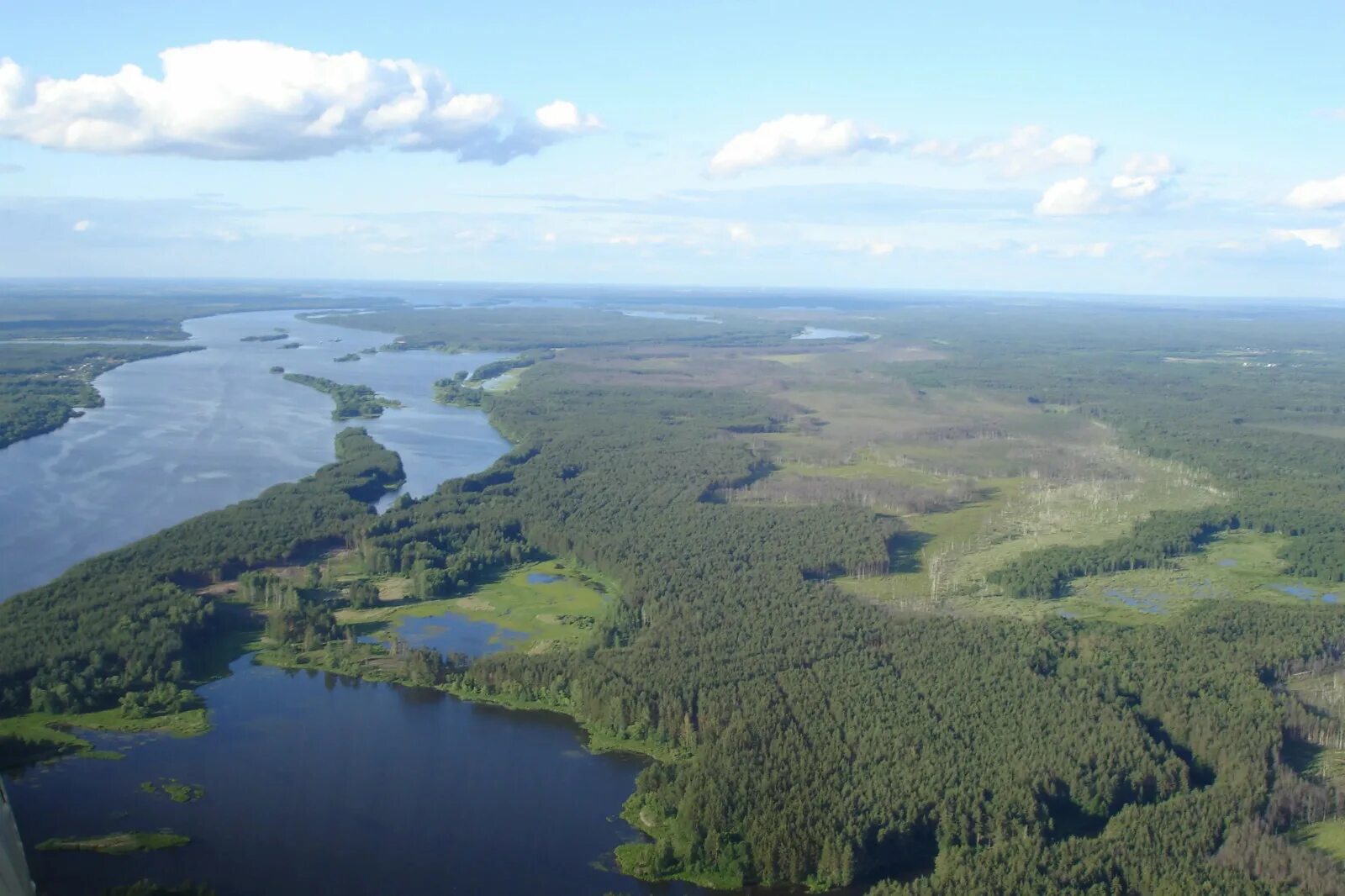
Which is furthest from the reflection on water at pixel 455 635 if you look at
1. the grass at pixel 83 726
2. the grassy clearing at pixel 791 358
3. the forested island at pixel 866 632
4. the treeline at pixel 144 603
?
the grassy clearing at pixel 791 358

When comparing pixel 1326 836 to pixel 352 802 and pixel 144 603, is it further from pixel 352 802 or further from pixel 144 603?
pixel 144 603

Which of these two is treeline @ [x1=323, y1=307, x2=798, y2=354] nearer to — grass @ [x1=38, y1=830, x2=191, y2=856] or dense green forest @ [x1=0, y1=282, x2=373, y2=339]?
dense green forest @ [x1=0, y1=282, x2=373, y2=339]

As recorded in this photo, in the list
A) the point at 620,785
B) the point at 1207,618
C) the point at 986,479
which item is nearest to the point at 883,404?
the point at 986,479

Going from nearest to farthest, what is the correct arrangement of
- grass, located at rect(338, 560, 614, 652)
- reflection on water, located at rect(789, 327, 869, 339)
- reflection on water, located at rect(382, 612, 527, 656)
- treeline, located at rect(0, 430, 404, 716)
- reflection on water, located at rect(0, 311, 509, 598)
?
1. treeline, located at rect(0, 430, 404, 716)
2. reflection on water, located at rect(382, 612, 527, 656)
3. grass, located at rect(338, 560, 614, 652)
4. reflection on water, located at rect(0, 311, 509, 598)
5. reflection on water, located at rect(789, 327, 869, 339)

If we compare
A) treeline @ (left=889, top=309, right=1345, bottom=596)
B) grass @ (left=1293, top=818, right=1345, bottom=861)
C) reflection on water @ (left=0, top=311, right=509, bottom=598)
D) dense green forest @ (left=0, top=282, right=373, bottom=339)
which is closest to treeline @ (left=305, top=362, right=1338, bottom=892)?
grass @ (left=1293, top=818, right=1345, bottom=861)

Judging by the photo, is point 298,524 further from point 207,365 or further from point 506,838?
point 207,365

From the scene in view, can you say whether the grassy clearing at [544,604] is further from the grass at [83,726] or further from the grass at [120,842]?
the grass at [120,842]
